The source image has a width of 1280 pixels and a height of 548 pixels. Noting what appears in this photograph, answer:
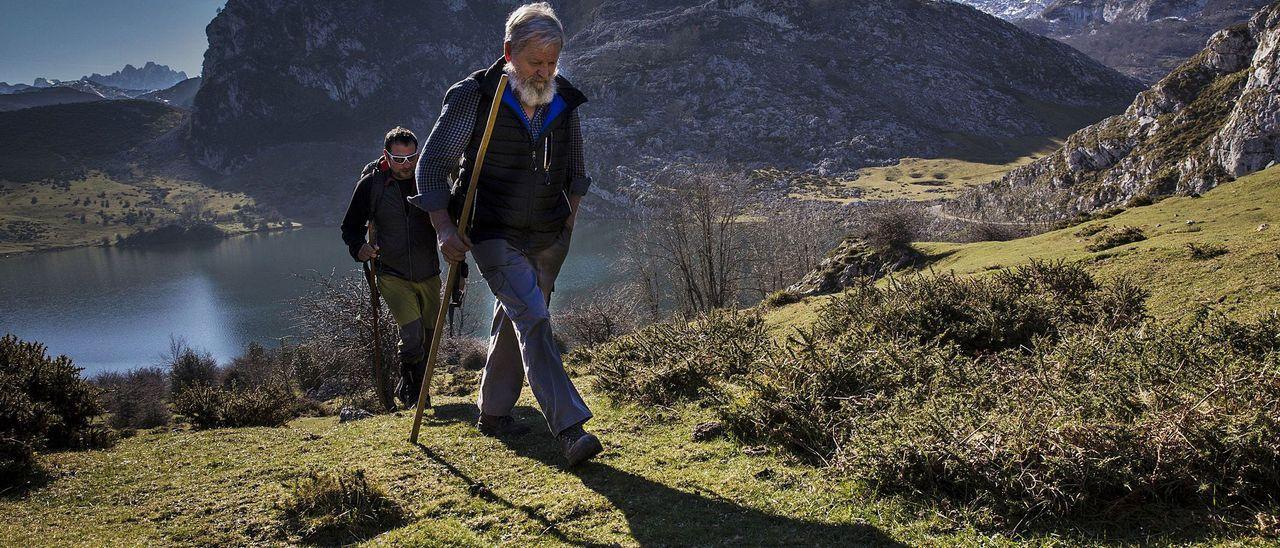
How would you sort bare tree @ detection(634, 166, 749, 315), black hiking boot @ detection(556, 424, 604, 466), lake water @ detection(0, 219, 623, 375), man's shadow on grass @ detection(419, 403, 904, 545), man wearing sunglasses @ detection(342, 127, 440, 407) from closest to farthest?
man's shadow on grass @ detection(419, 403, 904, 545)
black hiking boot @ detection(556, 424, 604, 466)
man wearing sunglasses @ detection(342, 127, 440, 407)
bare tree @ detection(634, 166, 749, 315)
lake water @ detection(0, 219, 623, 375)

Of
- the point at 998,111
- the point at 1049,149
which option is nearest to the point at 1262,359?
the point at 1049,149

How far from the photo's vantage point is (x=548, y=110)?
14.6 ft

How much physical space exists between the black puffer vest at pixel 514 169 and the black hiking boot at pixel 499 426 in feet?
4.61

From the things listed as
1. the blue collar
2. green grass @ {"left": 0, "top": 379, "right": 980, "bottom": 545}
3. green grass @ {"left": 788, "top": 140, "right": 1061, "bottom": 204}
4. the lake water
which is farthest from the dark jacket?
Answer: green grass @ {"left": 788, "top": 140, "right": 1061, "bottom": 204}

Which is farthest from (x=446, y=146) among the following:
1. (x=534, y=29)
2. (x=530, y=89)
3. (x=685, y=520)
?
(x=685, y=520)

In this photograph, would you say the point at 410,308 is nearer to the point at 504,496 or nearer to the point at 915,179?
the point at 504,496

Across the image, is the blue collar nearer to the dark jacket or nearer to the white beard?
the white beard

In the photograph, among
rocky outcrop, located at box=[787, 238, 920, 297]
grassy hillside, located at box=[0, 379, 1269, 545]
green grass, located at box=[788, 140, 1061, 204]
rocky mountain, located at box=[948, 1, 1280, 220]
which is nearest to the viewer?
grassy hillside, located at box=[0, 379, 1269, 545]

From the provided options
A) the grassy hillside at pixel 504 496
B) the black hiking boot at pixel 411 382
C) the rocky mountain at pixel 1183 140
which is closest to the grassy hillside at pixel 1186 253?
the grassy hillside at pixel 504 496

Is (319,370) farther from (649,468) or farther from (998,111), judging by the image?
(998,111)

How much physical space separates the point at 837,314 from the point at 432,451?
143 inches

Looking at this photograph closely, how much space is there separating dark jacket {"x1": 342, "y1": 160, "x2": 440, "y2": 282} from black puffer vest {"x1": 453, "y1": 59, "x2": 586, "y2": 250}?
3003 mm

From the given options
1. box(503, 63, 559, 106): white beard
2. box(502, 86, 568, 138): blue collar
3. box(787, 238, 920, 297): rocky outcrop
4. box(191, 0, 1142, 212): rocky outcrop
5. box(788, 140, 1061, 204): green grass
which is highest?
box(191, 0, 1142, 212): rocky outcrop

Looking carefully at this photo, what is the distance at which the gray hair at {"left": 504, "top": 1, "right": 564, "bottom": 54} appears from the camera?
4113 millimetres
